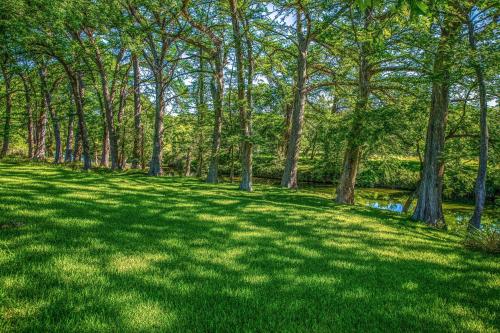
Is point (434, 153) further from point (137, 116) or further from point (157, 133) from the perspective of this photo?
point (137, 116)

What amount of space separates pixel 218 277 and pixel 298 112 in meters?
16.3

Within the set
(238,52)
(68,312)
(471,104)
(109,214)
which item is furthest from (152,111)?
(68,312)

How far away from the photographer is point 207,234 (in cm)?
637

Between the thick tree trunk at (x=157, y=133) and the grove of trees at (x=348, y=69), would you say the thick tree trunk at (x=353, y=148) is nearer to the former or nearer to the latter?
the grove of trees at (x=348, y=69)

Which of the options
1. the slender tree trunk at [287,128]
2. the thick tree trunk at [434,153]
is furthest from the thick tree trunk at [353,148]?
the slender tree trunk at [287,128]

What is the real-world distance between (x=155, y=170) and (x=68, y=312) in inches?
689

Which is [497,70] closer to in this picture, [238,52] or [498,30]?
[498,30]

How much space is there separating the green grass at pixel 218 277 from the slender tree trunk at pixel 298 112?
1208cm

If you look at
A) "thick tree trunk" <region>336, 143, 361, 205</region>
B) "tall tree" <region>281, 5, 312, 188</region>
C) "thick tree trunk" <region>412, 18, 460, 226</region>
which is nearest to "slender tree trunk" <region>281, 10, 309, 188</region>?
"tall tree" <region>281, 5, 312, 188</region>

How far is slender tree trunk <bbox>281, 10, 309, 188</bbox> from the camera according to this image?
710 inches

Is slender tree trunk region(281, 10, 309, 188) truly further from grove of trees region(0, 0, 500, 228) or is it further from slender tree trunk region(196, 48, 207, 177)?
slender tree trunk region(196, 48, 207, 177)

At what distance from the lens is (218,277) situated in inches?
161

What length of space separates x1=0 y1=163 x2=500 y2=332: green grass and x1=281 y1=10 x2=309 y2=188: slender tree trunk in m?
12.1

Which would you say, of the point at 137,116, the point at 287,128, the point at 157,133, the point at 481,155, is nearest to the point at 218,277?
the point at 481,155
